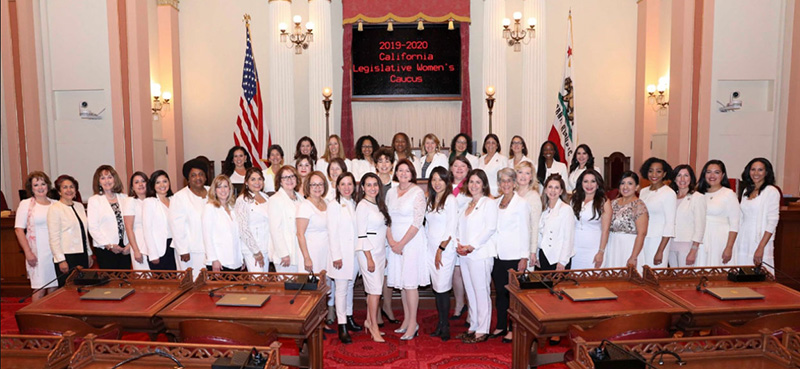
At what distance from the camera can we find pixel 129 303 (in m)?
3.93

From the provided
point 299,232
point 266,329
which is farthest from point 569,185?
point 266,329

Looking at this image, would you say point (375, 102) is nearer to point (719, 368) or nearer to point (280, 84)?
point (280, 84)

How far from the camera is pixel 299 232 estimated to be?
5.10 m

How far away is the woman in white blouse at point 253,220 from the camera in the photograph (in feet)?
17.0

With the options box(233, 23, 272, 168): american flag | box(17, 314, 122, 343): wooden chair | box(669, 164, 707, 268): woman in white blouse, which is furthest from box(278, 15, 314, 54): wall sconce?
box(17, 314, 122, 343): wooden chair

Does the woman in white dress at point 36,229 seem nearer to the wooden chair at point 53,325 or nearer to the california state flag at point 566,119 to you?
the wooden chair at point 53,325

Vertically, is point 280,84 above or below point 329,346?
above

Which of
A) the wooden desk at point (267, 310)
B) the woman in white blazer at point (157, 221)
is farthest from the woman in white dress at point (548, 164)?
the woman in white blazer at point (157, 221)

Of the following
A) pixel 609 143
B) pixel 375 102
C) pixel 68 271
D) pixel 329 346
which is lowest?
pixel 329 346

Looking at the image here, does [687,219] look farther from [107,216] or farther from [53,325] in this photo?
[107,216]

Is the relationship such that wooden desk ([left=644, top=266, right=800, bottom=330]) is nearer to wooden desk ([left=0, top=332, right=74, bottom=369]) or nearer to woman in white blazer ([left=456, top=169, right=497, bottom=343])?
woman in white blazer ([left=456, top=169, right=497, bottom=343])

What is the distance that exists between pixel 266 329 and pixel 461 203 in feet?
8.42

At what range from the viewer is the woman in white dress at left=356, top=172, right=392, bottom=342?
510 centimetres

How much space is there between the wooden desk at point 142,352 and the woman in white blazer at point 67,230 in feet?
8.53
